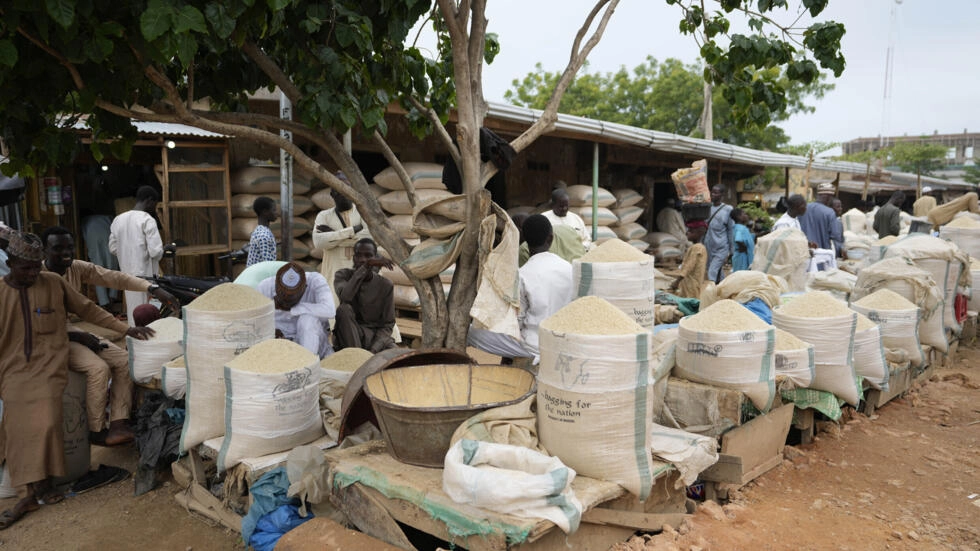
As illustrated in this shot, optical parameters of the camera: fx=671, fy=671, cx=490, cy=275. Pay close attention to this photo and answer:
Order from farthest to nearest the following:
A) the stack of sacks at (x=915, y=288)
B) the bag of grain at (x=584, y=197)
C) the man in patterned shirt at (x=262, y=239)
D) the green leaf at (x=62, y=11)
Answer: the bag of grain at (x=584, y=197)
the man in patterned shirt at (x=262, y=239)
the stack of sacks at (x=915, y=288)
the green leaf at (x=62, y=11)

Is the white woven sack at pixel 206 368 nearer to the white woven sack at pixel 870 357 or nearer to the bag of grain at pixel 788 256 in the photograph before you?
the white woven sack at pixel 870 357

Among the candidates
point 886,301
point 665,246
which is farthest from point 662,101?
point 886,301

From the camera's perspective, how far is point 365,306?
17.9 feet

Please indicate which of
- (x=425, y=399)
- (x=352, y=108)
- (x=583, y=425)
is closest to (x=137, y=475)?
(x=425, y=399)

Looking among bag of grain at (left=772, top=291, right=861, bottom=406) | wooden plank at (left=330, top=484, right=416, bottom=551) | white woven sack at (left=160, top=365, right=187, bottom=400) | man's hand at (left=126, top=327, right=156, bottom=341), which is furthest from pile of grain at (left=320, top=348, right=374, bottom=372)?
bag of grain at (left=772, top=291, right=861, bottom=406)

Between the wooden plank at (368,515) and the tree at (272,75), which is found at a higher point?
the tree at (272,75)

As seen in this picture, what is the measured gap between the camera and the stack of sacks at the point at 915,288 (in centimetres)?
598

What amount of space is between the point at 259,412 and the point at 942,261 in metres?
6.44

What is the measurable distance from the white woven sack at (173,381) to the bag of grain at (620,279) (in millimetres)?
2668

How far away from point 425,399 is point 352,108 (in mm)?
1553

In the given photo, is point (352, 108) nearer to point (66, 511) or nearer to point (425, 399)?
point (425, 399)

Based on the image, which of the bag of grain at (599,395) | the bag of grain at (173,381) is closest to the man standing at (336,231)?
the bag of grain at (173,381)

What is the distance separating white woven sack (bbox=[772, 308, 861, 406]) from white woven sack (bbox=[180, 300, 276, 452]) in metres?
3.62

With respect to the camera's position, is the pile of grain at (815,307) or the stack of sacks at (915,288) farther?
the stack of sacks at (915,288)
